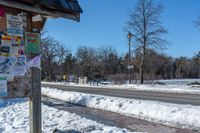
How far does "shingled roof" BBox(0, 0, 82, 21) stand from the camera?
17.5ft

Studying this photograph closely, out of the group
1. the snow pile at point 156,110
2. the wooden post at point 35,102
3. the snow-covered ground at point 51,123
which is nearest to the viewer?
the wooden post at point 35,102

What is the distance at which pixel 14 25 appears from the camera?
18.7 ft

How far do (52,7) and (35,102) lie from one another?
6.03 feet

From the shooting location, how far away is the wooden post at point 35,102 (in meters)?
6.07

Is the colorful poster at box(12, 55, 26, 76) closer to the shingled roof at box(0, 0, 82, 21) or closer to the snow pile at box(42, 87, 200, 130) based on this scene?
the shingled roof at box(0, 0, 82, 21)

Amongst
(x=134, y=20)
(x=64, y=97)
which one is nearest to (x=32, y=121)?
(x=64, y=97)

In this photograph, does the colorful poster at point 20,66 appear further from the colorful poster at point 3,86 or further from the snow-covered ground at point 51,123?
the snow-covered ground at point 51,123

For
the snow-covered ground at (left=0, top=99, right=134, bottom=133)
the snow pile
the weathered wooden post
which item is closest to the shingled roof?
the weathered wooden post

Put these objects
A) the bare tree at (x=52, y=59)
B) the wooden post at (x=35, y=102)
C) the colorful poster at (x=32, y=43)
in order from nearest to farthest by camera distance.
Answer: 1. the colorful poster at (x=32, y=43)
2. the wooden post at (x=35, y=102)
3. the bare tree at (x=52, y=59)

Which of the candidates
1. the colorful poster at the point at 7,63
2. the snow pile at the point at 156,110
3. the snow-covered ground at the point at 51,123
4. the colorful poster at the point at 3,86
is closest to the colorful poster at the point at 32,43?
the colorful poster at the point at 7,63

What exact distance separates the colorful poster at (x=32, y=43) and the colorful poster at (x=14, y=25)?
7.3 inches

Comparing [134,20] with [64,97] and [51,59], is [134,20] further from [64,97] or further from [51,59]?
[51,59]

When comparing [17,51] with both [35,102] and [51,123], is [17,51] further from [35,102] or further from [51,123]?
[51,123]

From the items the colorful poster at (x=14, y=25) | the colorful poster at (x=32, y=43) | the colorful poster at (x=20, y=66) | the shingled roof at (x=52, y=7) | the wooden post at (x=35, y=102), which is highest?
the shingled roof at (x=52, y=7)
